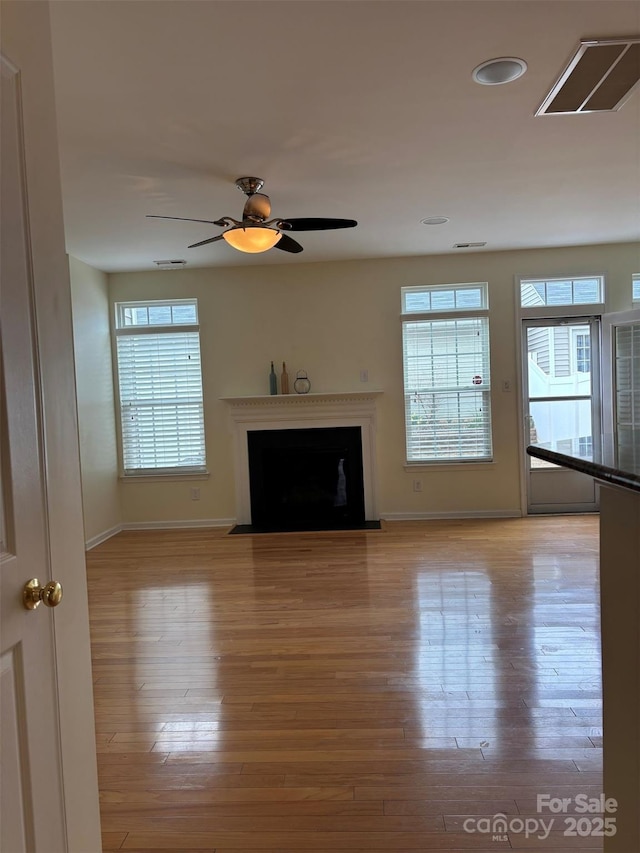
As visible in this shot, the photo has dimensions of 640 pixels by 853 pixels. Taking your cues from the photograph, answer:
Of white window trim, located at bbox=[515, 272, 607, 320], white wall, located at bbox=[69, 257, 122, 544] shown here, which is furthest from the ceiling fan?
white window trim, located at bbox=[515, 272, 607, 320]

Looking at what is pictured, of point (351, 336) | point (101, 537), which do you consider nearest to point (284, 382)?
point (351, 336)

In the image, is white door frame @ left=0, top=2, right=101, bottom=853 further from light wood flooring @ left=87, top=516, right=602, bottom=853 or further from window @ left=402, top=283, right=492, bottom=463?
window @ left=402, top=283, right=492, bottom=463

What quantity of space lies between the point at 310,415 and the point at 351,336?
0.96 m

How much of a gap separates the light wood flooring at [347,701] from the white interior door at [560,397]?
1.34m

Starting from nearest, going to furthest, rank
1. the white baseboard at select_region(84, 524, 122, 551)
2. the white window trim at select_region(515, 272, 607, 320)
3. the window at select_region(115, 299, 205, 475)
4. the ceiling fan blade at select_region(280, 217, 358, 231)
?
the ceiling fan blade at select_region(280, 217, 358, 231) → the white baseboard at select_region(84, 524, 122, 551) → the white window trim at select_region(515, 272, 607, 320) → the window at select_region(115, 299, 205, 475)

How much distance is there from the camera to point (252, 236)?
121 inches

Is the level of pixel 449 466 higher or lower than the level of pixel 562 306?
lower

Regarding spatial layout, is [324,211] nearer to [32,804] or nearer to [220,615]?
[220,615]

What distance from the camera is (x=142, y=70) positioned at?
2205 mm

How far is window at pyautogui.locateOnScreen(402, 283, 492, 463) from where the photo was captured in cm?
572

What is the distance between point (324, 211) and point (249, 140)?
1285 millimetres

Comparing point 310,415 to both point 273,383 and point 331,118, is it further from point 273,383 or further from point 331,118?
point 331,118

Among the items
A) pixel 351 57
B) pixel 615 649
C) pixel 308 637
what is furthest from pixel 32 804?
pixel 351 57

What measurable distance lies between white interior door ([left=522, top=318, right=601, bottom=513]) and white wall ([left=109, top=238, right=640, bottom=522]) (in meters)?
0.20
